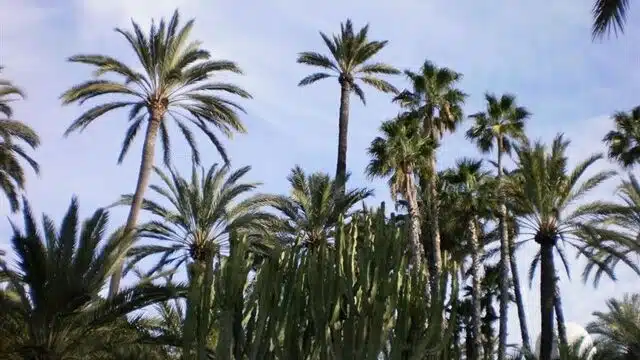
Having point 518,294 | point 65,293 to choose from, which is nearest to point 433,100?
point 518,294

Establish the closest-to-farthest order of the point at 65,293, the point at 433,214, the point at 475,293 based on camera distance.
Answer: the point at 65,293 < the point at 433,214 < the point at 475,293

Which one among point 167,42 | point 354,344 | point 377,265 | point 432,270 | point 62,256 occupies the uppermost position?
point 167,42

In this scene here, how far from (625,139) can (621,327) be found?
7.07 m

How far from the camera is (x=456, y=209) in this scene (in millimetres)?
27500

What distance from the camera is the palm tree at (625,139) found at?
26.8 metres

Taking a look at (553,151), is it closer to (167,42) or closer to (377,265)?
(167,42)

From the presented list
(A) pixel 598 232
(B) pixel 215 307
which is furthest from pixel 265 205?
(B) pixel 215 307

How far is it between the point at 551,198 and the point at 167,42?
1247 centimetres

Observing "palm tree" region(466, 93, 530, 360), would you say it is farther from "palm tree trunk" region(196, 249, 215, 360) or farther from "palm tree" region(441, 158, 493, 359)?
"palm tree trunk" region(196, 249, 215, 360)

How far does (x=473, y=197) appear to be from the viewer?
26891mm

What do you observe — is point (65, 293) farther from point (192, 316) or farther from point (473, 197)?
point (473, 197)

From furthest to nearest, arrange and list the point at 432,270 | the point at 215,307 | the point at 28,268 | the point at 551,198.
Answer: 1. the point at 432,270
2. the point at 551,198
3. the point at 28,268
4. the point at 215,307

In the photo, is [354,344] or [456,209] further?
[456,209]

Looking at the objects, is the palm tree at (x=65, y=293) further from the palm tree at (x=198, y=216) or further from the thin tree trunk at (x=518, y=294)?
the thin tree trunk at (x=518, y=294)
